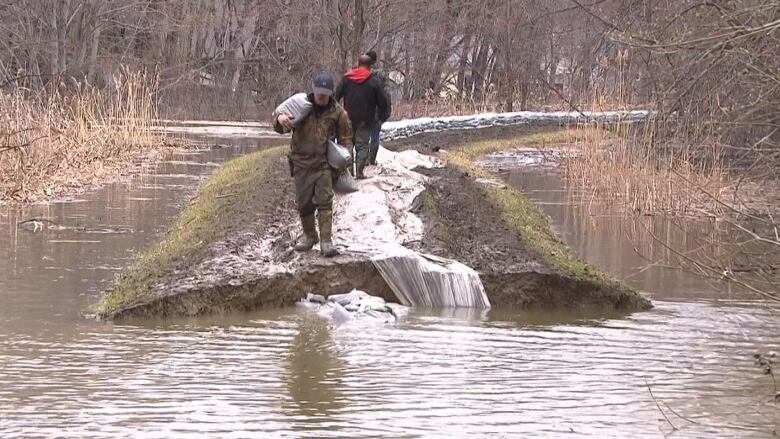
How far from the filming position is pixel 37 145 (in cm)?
1866

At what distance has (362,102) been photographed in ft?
49.8

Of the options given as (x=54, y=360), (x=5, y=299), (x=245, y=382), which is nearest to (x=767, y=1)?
(x=245, y=382)

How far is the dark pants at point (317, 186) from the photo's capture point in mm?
11336

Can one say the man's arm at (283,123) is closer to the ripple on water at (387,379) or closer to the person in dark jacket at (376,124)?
the ripple on water at (387,379)

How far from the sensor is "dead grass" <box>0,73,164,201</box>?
17391 mm

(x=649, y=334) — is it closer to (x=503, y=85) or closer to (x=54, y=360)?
(x=54, y=360)

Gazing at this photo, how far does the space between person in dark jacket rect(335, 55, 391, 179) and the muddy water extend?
431 centimetres

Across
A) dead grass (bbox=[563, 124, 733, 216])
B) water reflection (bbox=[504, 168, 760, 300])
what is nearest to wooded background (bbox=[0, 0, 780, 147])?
dead grass (bbox=[563, 124, 733, 216])

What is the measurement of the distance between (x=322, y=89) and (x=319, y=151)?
1.81 feet

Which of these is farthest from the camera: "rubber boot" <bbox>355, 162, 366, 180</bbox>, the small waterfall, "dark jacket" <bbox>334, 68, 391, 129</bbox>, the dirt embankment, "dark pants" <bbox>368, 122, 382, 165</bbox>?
A: "dark pants" <bbox>368, 122, 382, 165</bbox>

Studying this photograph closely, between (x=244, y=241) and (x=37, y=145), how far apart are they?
25.2ft

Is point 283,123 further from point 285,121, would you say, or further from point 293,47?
point 293,47

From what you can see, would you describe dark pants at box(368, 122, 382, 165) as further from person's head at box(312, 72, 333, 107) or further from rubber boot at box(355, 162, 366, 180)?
person's head at box(312, 72, 333, 107)

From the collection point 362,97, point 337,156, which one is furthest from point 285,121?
point 362,97
